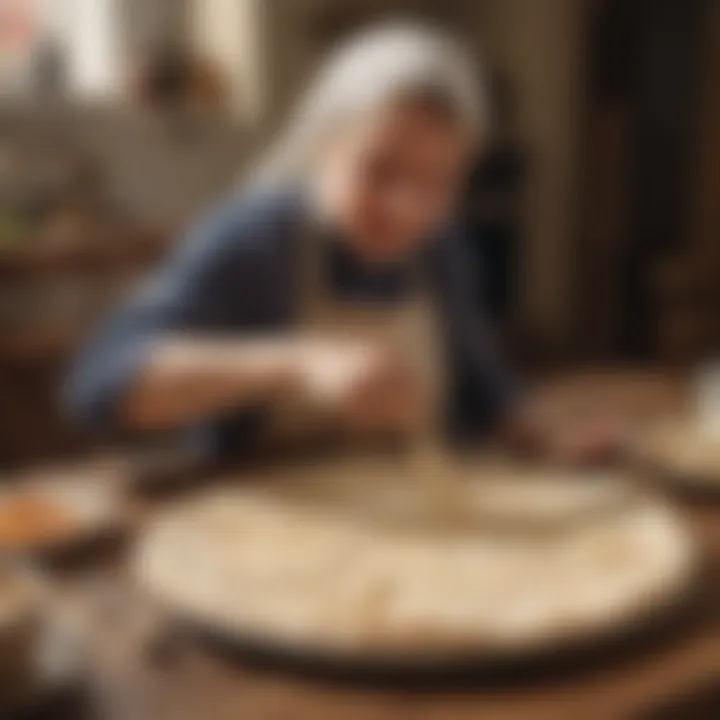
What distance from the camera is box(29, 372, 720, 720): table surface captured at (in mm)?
470

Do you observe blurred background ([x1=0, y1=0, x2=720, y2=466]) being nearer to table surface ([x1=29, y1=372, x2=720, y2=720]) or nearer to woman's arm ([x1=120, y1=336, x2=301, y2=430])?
woman's arm ([x1=120, y1=336, x2=301, y2=430])

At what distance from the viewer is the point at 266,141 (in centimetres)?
189

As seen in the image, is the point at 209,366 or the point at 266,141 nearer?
the point at 209,366

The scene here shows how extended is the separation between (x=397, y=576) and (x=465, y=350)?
0.48 meters

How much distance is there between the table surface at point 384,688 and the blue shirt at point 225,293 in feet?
0.96

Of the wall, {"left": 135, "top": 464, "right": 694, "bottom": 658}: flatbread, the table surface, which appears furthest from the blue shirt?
the wall

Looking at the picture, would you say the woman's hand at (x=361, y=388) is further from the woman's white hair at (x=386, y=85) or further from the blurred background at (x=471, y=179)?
the blurred background at (x=471, y=179)

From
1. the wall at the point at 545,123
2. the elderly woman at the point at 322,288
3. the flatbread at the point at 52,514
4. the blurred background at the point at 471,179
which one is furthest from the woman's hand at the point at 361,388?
the wall at the point at 545,123

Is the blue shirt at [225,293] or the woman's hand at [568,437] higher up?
the blue shirt at [225,293]

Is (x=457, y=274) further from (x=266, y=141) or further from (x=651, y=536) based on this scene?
(x=266, y=141)

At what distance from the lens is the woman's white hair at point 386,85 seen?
817 millimetres

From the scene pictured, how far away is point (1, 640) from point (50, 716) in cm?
4

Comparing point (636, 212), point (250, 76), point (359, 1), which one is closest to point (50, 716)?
point (250, 76)

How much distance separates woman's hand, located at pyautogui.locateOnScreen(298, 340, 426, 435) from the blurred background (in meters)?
0.30
